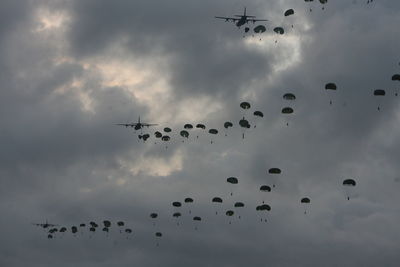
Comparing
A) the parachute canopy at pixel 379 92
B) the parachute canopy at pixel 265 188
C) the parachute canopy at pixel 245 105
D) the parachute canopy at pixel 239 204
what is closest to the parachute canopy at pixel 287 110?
the parachute canopy at pixel 245 105

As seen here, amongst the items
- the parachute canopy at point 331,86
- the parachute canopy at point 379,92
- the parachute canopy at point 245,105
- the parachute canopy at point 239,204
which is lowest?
the parachute canopy at point 239,204

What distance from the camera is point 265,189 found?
178500 millimetres

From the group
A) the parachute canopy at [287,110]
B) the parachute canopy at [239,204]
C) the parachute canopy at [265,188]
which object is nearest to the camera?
the parachute canopy at [287,110]

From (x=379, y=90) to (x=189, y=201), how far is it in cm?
5598

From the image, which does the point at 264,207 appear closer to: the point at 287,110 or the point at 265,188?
the point at 265,188

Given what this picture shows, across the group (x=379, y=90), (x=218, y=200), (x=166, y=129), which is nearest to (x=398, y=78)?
(x=379, y=90)

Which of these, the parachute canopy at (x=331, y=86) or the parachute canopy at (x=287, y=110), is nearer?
the parachute canopy at (x=331, y=86)

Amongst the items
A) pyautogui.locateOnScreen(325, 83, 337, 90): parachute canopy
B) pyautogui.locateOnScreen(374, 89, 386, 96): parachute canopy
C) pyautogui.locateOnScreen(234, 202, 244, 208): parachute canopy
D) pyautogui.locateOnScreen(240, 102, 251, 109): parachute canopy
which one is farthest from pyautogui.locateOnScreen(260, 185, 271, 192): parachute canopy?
pyautogui.locateOnScreen(374, 89, 386, 96): parachute canopy

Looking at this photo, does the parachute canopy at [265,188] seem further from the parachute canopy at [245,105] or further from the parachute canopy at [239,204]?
the parachute canopy at [245,105]

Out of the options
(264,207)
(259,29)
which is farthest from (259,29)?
(264,207)

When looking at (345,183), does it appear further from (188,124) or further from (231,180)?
(188,124)

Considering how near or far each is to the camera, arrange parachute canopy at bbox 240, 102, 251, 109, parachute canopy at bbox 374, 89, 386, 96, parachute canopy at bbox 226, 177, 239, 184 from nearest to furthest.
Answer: parachute canopy at bbox 374, 89, 386, 96 → parachute canopy at bbox 240, 102, 251, 109 → parachute canopy at bbox 226, 177, 239, 184

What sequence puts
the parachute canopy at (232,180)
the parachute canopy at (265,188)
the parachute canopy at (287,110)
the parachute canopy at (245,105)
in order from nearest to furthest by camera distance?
the parachute canopy at (287,110)
the parachute canopy at (265,188)
the parachute canopy at (245,105)
the parachute canopy at (232,180)

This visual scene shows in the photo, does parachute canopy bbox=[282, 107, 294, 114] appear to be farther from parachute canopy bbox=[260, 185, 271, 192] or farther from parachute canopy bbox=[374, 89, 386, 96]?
parachute canopy bbox=[374, 89, 386, 96]
